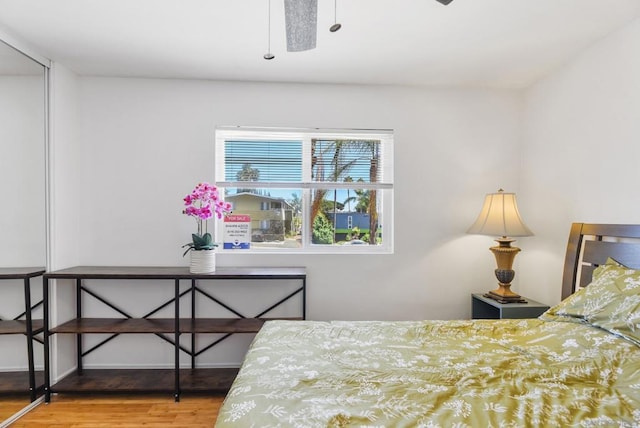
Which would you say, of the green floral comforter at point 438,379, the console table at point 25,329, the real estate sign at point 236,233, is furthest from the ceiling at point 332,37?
the green floral comforter at point 438,379

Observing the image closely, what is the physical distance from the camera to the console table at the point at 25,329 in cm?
226

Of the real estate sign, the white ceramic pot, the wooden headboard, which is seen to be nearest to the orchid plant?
the white ceramic pot

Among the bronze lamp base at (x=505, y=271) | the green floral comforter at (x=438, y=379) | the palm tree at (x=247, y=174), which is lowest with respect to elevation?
the green floral comforter at (x=438, y=379)

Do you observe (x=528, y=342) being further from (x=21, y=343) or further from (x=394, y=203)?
(x=21, y=343)

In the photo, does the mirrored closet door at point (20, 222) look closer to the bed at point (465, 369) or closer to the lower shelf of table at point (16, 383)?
the lower shelf of table at point (16, 383)

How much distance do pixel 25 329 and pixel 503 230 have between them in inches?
135

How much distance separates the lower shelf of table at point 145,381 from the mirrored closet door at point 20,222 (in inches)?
Answer: 10.0

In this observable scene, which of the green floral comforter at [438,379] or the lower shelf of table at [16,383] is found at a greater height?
the green floral comforter at [438,379]

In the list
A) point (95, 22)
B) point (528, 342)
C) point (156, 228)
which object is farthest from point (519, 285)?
point (95, 22)

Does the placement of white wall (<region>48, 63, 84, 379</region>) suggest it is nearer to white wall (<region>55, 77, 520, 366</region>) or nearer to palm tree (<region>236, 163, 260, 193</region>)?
white wall (<region>55, 77, 520, 366</region>)

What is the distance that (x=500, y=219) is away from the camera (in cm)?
269

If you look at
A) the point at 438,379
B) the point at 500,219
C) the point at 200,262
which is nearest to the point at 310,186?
the point at 200,262

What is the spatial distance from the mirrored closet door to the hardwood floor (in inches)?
7.2

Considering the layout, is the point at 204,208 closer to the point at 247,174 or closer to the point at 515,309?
the point at 247,174
